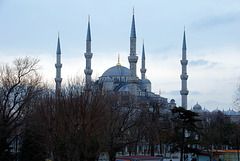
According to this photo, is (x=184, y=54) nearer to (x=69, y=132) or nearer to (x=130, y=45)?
(x=130, y=45)

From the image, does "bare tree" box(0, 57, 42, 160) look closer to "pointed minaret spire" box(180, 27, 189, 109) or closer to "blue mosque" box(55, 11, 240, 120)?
"blue mosque" box(55, 11, 240, 120)

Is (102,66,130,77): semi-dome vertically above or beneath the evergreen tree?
above

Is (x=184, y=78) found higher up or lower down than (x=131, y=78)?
higher up

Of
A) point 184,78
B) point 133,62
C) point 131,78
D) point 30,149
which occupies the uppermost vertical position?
point 133,62

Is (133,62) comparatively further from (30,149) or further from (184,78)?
(30,149)

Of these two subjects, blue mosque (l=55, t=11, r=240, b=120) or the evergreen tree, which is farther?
blue mosque (l=55, t=11, r=240, b=120)

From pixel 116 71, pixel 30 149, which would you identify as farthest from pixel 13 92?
pixel 116 71

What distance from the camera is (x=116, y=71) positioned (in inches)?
2744

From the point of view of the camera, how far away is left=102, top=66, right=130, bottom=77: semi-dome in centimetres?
6922

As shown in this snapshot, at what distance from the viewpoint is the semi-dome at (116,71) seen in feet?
227

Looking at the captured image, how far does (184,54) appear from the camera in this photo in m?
55.8

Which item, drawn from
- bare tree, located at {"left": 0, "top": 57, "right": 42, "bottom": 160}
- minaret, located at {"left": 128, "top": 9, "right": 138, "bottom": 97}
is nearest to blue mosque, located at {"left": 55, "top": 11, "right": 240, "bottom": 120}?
minaret, located at {"left": 128, "top": 9, "right": 138, "bottom": 97}

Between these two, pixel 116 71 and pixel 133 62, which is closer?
pixel 133 62

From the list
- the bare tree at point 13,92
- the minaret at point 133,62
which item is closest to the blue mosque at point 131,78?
the minaret at point 133,62
